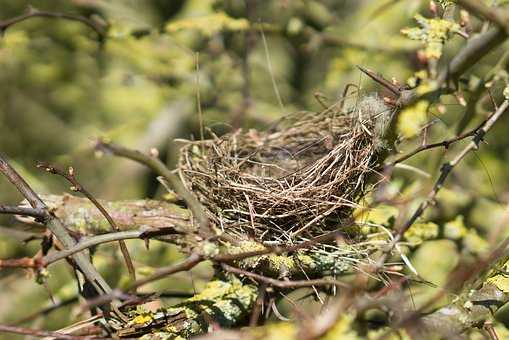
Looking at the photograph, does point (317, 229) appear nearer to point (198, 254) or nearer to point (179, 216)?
point (179, 216)

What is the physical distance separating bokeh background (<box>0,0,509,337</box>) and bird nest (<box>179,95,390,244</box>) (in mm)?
749

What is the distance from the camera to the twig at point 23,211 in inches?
74.6

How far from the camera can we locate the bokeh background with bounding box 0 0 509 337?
3.23m

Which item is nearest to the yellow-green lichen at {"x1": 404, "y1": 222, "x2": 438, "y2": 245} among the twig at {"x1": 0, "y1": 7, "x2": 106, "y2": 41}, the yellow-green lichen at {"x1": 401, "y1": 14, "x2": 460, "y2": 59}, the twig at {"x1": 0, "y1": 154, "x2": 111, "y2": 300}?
the yellow-green lichen at {"x1": 401, "y1": 14, "x2": 460, "y2": 59}

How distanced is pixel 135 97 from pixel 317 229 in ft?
6.09

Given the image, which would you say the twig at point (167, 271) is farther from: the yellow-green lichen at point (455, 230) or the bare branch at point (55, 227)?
the yellow-green lichen at point (455, 230)

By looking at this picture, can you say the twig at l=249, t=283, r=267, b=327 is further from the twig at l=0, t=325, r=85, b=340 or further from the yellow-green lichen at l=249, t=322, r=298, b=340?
the twig at l=0, t=325, r=85, b=340

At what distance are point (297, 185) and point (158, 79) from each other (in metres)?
1.69

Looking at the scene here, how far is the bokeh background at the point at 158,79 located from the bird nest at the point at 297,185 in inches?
29.5

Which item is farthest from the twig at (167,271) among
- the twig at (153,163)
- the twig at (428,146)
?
the twig at (428,146)

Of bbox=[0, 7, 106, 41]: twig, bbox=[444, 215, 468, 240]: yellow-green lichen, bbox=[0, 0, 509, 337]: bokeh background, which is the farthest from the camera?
bbox=[0, 0, 509, 337]: bokeh background

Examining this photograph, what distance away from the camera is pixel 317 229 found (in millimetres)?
2258

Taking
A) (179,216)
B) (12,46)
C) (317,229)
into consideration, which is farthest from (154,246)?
(12,46)

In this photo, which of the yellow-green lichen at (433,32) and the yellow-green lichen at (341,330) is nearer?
the yellow-green lichen at (341,330)
